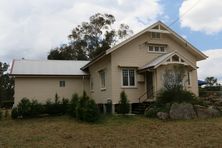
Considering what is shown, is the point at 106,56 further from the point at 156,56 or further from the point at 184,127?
the point at 184,127

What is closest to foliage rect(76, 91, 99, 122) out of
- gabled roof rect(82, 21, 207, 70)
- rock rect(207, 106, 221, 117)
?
gabled roof rect(82, 21, 207, 70)

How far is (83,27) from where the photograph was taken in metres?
50.3

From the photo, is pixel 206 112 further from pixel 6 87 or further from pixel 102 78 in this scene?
pixel 6 87

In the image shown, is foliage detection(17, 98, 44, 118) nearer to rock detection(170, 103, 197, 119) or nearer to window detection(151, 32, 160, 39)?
rock detection(170, 103, 197, 119)

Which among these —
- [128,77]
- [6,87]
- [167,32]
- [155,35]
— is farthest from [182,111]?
[6,87]

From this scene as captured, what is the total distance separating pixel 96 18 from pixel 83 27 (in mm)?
2683

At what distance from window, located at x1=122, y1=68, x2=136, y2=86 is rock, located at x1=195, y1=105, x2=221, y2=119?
585 centimetres

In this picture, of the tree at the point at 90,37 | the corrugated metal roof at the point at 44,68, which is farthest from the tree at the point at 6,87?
the corrugated metal roof at the point at 44,68

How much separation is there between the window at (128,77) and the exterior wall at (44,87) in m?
6.31

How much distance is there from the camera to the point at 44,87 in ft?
84.3

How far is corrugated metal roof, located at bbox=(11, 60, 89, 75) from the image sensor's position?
83.7ft

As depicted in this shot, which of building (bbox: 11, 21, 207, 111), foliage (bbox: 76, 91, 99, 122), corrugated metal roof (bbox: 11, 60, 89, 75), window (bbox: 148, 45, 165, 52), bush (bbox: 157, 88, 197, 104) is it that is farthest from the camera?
corrugated metal roof (bbox: 11, 60, 89, 75)

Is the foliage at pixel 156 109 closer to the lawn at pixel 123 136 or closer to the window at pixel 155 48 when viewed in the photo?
the lawn at pixel 123 136

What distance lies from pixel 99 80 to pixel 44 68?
5590mm
